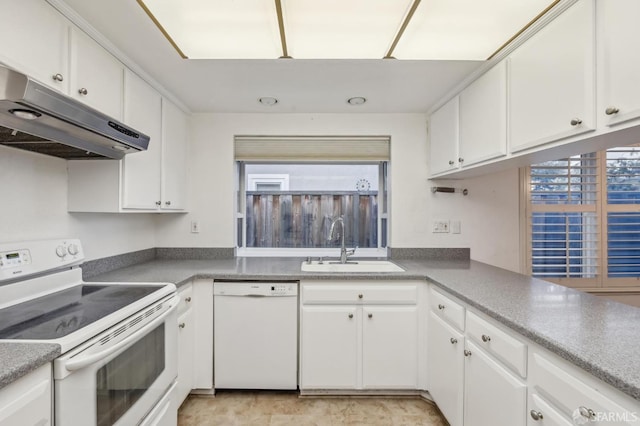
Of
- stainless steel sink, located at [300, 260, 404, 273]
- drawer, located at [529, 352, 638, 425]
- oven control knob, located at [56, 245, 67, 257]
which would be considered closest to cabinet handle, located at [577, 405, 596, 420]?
drawer, located at [529, 352, 638, 425]

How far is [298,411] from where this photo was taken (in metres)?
1.88

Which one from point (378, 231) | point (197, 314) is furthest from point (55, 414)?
point (378, 231)

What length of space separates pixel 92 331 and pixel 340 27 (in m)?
1.52

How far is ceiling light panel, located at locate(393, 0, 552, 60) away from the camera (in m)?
1.18

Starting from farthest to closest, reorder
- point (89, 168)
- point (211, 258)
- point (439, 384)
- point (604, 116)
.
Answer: point (211, 258) → point (439, 384) → point (89, 168) → point (604, 116)

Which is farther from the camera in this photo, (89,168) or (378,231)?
(378,231)

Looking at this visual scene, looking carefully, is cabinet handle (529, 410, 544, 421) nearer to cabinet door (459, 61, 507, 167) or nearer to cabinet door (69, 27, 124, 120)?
cabinet door (459, 61, 507, 167)

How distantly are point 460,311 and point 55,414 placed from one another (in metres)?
1.65

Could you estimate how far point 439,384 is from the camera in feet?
5.82

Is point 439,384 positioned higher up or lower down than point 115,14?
lower down

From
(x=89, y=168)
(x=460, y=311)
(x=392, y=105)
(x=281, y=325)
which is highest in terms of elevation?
(x=392, y=105)

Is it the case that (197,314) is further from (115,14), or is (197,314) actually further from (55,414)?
(115,14)

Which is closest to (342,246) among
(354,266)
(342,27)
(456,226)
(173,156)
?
(354,266)

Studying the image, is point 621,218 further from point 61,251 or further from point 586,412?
point 61,251
